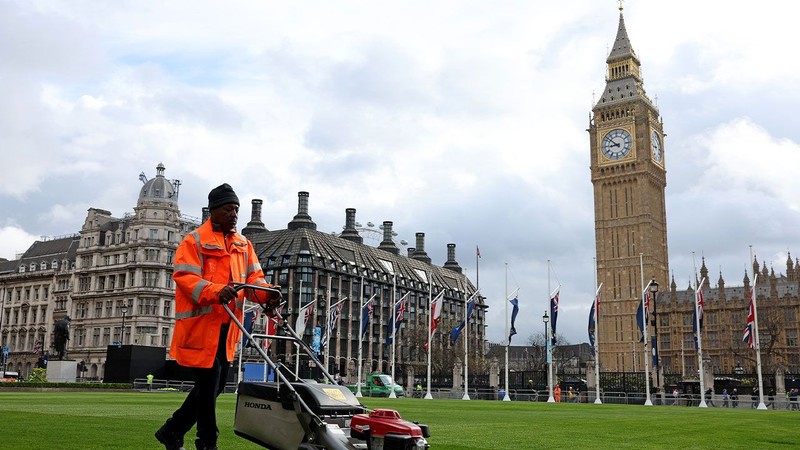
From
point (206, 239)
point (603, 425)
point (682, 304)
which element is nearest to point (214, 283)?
point (206, 239)

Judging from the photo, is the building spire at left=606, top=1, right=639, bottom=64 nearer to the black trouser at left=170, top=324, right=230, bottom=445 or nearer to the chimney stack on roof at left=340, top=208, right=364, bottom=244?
the chimney stack on roof at left=340, top=208, right=364, bottom=244

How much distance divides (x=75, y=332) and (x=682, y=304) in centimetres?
8253

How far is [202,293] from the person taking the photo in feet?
20.0

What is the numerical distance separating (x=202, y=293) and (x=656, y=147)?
11526cm

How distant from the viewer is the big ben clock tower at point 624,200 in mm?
108125

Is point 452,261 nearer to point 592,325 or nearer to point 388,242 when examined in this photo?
point 388,242

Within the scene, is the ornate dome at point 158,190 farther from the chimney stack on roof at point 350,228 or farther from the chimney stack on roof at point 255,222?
the chimney stack on roof at point 350,228

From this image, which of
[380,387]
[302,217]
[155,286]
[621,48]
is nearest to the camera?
[380,387]

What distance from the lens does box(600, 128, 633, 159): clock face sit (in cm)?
11038

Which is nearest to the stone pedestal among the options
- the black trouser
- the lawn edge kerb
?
the lawn edge kerb

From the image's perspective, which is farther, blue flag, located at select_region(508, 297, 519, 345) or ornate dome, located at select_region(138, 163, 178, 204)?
ornate dome, located at select_region(138, 163, 178, 204)

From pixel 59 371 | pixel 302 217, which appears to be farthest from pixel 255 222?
pixel 59 371

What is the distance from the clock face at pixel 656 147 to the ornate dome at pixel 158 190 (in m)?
69.9

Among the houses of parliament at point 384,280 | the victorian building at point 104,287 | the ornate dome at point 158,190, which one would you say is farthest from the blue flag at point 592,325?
the ornate dome at point 158,190
